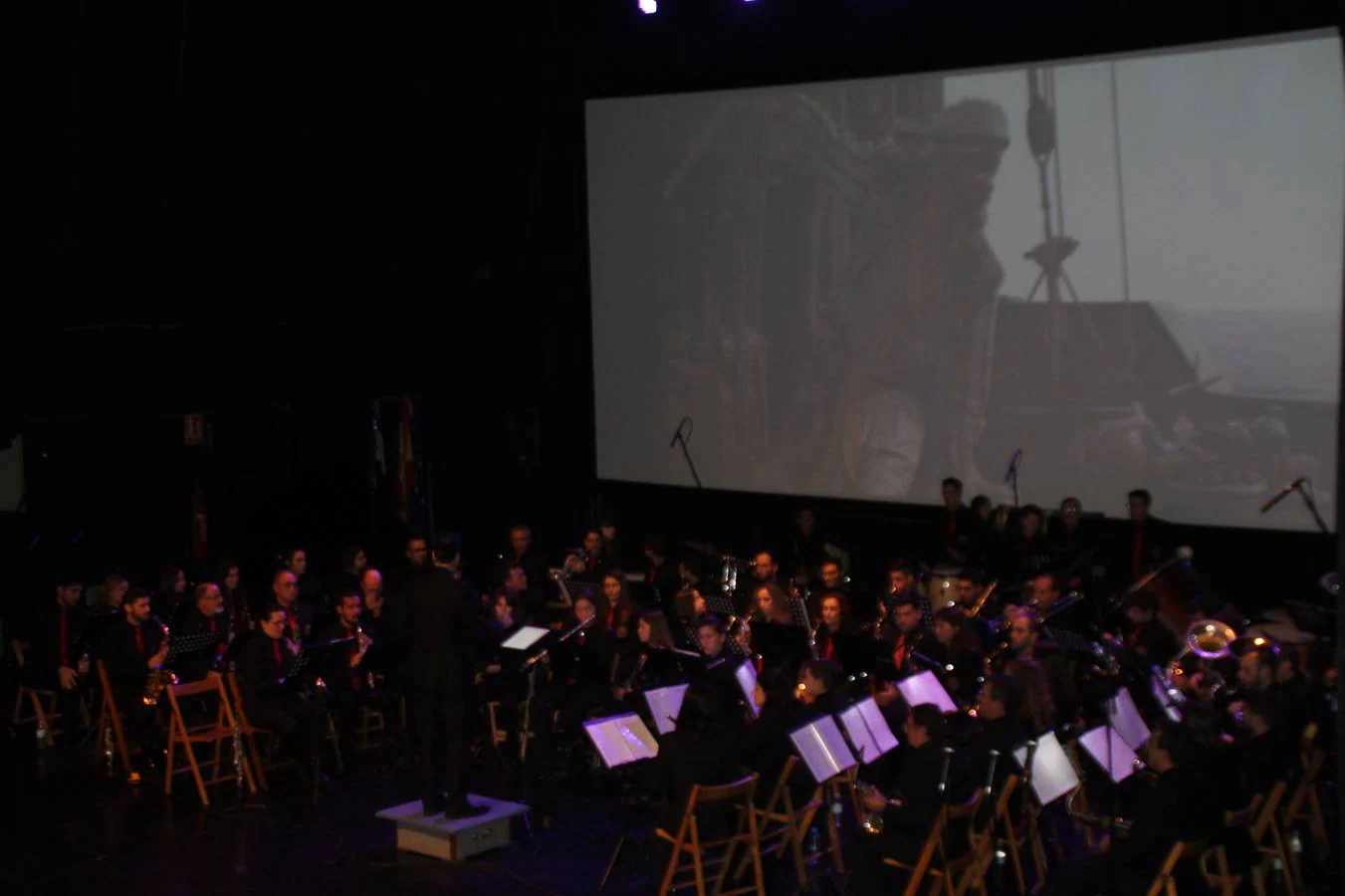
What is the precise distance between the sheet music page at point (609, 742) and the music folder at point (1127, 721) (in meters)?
2.48

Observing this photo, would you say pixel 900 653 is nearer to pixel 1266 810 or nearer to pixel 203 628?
pixel 1266 810

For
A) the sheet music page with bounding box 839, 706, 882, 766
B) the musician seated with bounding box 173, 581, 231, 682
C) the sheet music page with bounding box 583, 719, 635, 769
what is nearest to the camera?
the sheet music page with bounding box 839, 706, 882, 766

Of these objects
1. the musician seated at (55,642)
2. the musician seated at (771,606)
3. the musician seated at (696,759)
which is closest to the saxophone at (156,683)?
the musician seated at (55,642)

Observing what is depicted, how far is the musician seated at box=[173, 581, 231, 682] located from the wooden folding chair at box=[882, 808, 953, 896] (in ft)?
16.9

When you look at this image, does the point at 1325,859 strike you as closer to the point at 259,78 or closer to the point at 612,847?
the point at 612,847

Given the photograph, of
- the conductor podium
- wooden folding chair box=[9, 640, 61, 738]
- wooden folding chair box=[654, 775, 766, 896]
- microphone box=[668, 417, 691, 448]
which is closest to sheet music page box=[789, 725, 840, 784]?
→ wooden folding chair box=[654, 775, 766, 896]

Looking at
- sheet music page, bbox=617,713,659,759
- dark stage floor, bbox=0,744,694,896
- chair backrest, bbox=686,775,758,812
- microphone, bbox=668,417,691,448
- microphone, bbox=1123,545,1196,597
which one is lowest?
dark stage floor, bbox=0,744,694,896

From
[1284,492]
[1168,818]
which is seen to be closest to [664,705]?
[1168,818]

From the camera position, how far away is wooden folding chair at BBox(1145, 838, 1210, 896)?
20.7 ft

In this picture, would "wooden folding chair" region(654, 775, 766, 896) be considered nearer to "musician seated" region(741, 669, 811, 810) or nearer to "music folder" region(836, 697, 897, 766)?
"musician seated" region(741, 669, 811, 810)

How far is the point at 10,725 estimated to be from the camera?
40.2 ft

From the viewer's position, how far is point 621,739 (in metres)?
8.19

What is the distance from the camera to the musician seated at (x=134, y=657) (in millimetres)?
10453

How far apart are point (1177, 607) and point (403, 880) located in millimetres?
5171
